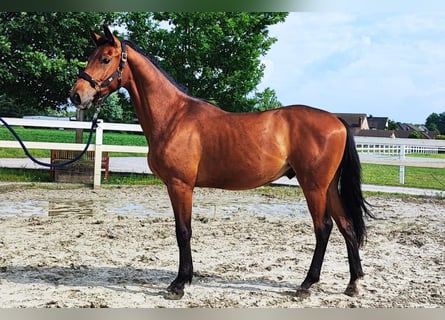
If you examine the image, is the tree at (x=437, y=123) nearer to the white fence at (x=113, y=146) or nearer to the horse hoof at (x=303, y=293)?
the white fence at (x=113, y=146)

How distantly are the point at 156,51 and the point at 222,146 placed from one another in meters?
9.33

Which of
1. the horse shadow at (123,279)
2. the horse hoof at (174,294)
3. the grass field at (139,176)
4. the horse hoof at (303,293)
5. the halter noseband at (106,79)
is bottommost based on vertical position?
the horse shadow at (123,279)

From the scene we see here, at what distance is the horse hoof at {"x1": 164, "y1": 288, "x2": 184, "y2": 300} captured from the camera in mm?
3180

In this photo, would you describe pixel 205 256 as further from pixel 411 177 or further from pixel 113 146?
pixel 411 177

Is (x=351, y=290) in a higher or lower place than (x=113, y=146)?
lower

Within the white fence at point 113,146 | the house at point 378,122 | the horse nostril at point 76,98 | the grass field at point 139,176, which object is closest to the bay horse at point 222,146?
the horse nostril at point 76,98

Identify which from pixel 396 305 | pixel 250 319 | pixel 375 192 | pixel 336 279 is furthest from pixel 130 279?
pixel 375 192

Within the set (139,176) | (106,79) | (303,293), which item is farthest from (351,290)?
(139,176)

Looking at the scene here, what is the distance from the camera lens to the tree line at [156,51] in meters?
10.0

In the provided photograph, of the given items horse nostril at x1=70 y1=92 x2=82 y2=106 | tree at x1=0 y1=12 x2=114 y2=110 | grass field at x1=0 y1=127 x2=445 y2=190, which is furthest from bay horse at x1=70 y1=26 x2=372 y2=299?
tree at x1=0 y1=12 x2=114 y2=110

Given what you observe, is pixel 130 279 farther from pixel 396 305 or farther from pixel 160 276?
pixel 396 305

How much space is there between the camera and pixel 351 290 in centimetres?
334

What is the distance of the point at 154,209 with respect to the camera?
22.8 ft

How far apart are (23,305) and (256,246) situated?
2.43 metres
